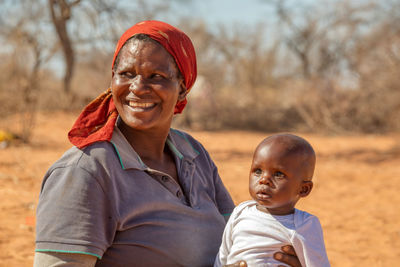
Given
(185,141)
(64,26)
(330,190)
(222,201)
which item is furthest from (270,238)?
(64,26)

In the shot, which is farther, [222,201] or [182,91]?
[222,201]

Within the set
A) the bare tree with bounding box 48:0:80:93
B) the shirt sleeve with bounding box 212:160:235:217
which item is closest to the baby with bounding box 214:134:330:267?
the shirt sleeve with bounding box 212:160:235:217

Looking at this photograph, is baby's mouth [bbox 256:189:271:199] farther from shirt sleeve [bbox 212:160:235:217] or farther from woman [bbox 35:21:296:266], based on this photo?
shirt sleeve [bbox 212:160:235:217]

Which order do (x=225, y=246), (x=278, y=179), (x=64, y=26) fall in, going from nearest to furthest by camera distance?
(x=278, y=179), (x=225, y=246), (x=64, y=26)

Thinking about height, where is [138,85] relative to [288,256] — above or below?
above

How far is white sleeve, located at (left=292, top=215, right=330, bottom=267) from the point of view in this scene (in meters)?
1.71

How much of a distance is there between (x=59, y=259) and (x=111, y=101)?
0.71m

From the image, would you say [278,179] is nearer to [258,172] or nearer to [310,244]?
[258,172]

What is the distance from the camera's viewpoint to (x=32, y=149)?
8602 mm

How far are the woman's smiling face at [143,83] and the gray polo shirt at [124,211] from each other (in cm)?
12

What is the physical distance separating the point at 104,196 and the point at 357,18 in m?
22.0

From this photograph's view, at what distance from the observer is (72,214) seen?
1530 millimetres

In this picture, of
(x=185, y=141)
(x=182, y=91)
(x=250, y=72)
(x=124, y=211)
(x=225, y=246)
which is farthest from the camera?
(x=250, y=72)

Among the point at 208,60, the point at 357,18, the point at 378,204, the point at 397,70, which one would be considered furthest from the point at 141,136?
the point at 357,18
